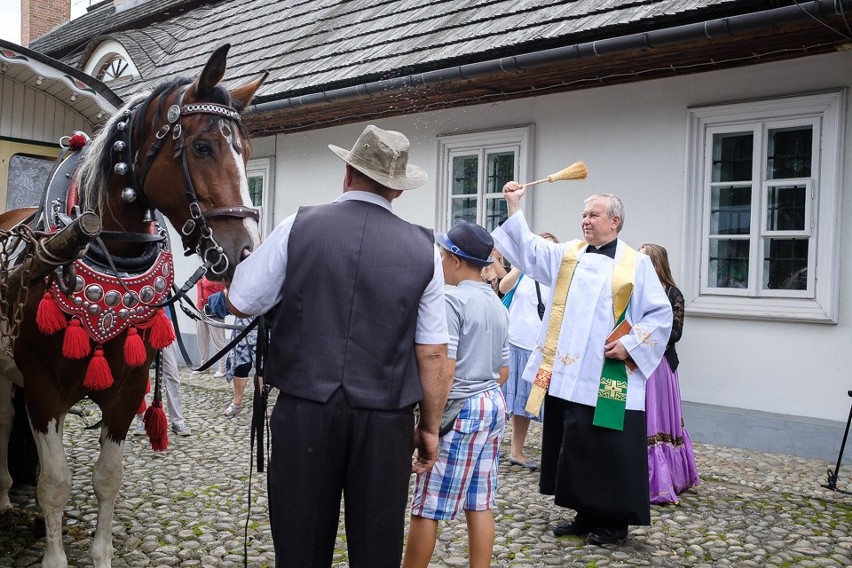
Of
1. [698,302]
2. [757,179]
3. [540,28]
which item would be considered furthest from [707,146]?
[540,28]

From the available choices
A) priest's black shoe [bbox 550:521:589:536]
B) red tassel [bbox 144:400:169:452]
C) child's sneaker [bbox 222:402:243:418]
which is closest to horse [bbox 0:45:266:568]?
red tassel [bbox 144:400:169:452]

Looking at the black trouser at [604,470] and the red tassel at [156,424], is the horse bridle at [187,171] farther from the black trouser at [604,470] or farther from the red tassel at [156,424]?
the black trouser at [604,470]

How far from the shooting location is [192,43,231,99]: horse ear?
2785mm

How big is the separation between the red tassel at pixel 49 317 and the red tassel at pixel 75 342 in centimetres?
4

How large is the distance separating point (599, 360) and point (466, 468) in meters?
1.29

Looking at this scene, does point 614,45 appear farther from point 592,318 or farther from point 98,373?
point 98,373

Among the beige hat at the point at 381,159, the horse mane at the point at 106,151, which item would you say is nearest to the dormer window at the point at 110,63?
the horse mane at the point at 106,151

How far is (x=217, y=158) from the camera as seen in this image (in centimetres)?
278

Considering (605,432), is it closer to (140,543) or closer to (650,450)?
(650,450)

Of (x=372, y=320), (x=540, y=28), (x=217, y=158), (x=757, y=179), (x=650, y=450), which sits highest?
(x=540, y=28)

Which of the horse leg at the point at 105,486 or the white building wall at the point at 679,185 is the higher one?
the white building wall at the point at 679,185

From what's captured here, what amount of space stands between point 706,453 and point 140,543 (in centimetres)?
432

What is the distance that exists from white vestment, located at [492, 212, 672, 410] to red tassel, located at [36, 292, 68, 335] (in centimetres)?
209

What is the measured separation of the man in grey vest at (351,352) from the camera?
2.31 meters
